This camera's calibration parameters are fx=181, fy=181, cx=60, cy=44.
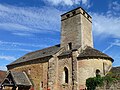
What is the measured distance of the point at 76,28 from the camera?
30.4 m

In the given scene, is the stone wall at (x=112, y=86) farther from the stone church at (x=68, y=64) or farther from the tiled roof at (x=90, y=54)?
the tiled roof at (x=90, y=54)

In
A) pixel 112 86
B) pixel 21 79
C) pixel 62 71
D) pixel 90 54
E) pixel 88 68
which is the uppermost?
pixel 90 54

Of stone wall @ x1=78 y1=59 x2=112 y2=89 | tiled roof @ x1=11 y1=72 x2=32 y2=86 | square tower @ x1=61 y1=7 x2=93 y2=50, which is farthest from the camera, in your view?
tiled roof @ x1=11 y1=72 x2=32 y2=86

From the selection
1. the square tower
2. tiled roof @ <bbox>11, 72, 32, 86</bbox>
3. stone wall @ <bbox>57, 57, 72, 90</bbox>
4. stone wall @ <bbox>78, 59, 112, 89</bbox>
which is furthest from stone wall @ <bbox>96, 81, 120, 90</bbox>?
tiled roof @ <bbox>11, 72, 32, 86</bbox>

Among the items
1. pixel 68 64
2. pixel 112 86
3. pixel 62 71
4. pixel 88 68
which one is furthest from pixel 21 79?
pixel 112 86

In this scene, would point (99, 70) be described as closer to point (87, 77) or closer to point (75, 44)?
point (87, 77)

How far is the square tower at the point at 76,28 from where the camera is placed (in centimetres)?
2977

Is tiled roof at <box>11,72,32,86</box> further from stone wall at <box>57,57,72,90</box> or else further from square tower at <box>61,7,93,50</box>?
square tower at <box>61,7,93,50</box>

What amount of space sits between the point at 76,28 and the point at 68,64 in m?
6.52

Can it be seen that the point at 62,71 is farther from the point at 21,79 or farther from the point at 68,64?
the point at 21,79

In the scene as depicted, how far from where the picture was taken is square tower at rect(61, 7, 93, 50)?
29.8 m

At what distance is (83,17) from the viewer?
103 feet

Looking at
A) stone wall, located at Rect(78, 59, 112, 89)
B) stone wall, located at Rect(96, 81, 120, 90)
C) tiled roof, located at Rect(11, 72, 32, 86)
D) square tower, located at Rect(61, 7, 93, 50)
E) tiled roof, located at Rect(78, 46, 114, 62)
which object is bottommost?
stone wall, located at Rect(96, 81, 120, 90)

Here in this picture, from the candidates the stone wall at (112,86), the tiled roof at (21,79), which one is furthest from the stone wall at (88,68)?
the tiled roof at (21,79)
